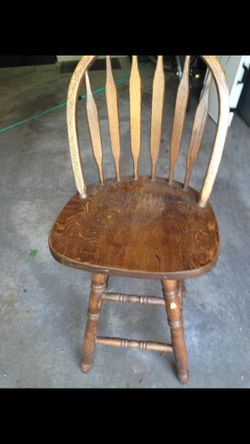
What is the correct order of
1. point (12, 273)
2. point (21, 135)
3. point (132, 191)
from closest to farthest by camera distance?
point (132, 191) < point (12, 273) < point (21, 135)

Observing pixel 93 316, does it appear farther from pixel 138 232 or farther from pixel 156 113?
pixel 156 113

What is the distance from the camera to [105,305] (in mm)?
1247

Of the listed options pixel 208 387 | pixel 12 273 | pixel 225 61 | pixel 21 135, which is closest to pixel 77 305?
pixel 12 273

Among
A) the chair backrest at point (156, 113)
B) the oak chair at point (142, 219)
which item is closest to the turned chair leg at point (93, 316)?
the oak chair at point (142, 219)

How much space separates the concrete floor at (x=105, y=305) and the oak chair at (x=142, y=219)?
0.14m

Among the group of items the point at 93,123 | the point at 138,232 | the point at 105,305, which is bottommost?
the point at 105,305

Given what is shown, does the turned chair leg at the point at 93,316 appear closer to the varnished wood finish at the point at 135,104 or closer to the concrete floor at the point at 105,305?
→ the concrete floor at the point at 105,305

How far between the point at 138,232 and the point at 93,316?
0.32 meters

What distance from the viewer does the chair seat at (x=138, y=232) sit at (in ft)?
2.32

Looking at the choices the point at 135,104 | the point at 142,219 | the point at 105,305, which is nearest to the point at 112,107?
the point at 135,104
